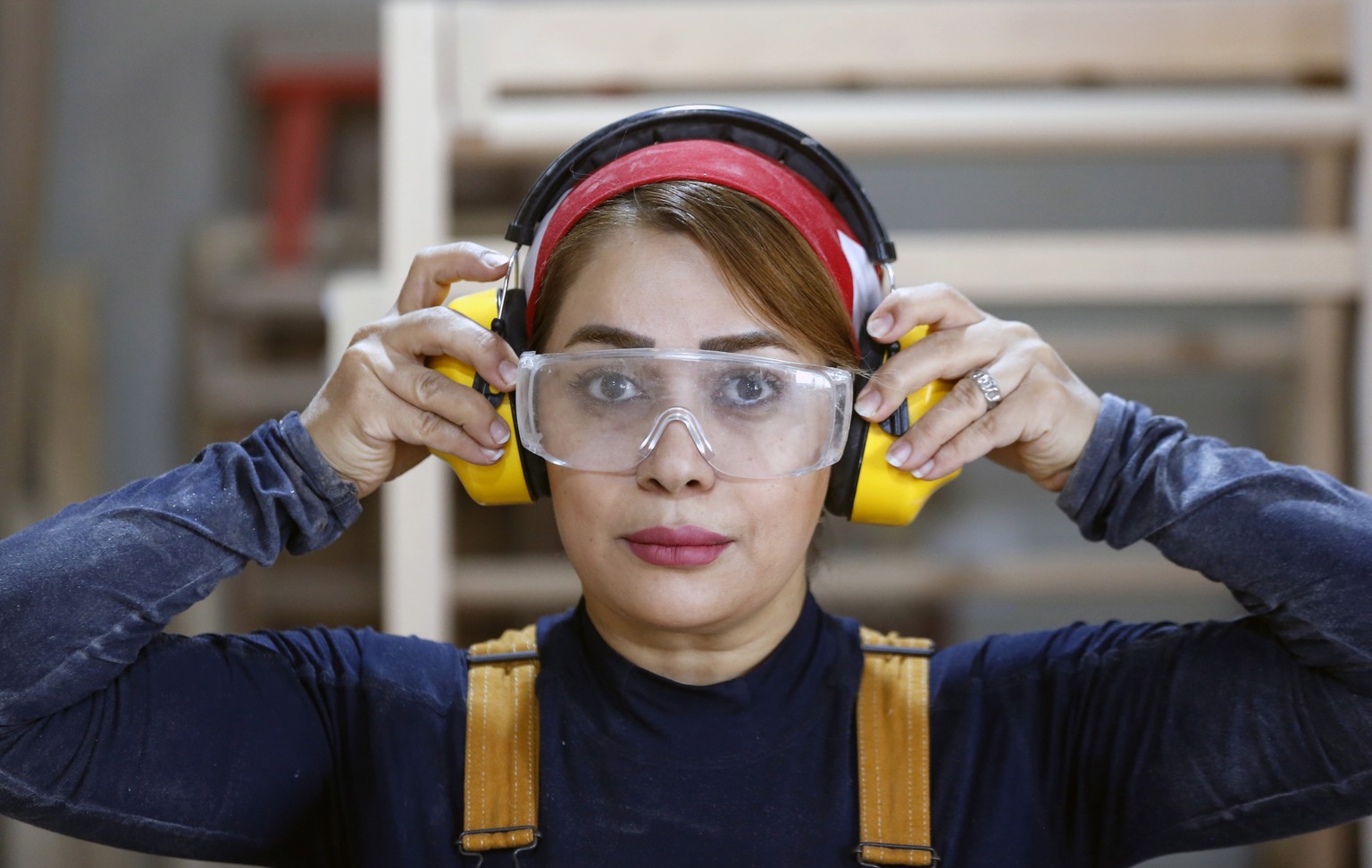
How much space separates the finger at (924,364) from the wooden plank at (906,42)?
1201 millimetres

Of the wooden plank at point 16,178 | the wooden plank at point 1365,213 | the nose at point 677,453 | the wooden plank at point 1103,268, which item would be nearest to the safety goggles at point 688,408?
the nose at point 677,453

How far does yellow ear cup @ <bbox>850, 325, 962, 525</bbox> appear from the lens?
4.87 ft

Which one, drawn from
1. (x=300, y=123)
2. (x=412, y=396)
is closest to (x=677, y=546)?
(x=412, y=396)

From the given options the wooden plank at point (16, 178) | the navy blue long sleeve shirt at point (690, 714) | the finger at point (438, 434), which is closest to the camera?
the navy blue long sleeve shirt at point (690, 714)

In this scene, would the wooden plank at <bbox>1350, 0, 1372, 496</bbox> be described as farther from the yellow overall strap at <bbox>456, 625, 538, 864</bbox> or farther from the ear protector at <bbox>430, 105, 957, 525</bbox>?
the yellow overall strap at <bbox>456, 625, 538, 864</bbox>

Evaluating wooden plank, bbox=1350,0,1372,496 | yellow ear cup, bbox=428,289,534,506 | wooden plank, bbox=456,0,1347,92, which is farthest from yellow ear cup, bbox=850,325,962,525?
wooden plank, bbox=1350,0,1372,496

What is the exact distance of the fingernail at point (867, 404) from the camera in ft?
4.82

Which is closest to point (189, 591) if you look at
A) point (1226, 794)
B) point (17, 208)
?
point (1226, 794)

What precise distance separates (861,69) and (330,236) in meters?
2.44

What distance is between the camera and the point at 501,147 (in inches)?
99.1

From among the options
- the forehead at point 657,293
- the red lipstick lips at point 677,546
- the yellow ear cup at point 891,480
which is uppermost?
the forehead at point 657,293

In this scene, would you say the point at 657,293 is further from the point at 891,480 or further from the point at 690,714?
the point at 690,714

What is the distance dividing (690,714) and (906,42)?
156 centimetres

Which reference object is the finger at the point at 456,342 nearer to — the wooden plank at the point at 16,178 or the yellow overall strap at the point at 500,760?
the yellow overall strap at the point at 500,760
